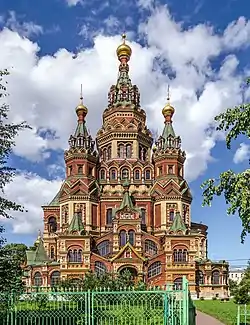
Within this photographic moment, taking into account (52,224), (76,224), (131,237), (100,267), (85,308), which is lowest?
(85,308)

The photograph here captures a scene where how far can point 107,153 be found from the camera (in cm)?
5741

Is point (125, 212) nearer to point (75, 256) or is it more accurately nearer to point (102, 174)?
point (75, 256)

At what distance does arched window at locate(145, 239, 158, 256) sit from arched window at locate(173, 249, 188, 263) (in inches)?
122

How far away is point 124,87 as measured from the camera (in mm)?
60844

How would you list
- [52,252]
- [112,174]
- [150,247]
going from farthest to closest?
1. [112,174]
2. [52,252]
3. [150,247]

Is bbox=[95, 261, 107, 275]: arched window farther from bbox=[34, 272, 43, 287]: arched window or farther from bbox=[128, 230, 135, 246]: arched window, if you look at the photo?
bbox=[34, 272, 43, 287]: arched window

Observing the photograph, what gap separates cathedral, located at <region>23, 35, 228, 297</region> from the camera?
4734cm

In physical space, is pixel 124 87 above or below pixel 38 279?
above

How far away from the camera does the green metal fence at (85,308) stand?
12375 millimetres

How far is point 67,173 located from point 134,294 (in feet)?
142

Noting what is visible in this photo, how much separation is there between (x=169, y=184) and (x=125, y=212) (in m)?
6.58

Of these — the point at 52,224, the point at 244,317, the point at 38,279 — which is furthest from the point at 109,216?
the point at 244,317

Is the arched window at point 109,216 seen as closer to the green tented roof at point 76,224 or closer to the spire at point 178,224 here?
the green tented roof at point 76,224

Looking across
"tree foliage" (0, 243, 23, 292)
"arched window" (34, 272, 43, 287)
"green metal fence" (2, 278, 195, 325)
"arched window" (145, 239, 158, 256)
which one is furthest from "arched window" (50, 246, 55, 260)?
"green metal fence" (2, 278, 195, 325)
